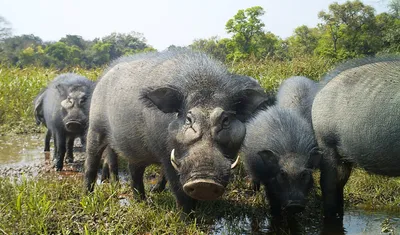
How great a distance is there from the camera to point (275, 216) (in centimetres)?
516

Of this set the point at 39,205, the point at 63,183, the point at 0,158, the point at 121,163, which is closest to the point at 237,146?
the point at 39,205

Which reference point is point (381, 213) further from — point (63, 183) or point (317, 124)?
point (63, 183)

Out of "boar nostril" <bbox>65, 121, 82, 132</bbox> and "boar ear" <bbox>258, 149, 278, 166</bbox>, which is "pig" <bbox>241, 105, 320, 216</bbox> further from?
"boar nostril" <bbox>65, 121, 82, 132</bbox>

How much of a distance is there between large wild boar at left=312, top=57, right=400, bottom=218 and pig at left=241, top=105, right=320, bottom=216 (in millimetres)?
220

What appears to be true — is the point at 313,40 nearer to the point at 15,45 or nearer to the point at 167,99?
the point at 15,45

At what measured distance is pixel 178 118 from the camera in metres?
3.98

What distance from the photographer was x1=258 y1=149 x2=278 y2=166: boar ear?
16.6ft

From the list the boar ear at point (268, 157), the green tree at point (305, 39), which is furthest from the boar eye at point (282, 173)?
the green tree at point (305, 39)

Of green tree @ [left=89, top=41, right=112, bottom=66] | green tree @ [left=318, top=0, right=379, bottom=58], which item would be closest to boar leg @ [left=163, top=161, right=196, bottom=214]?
green tree @ [left=318, top=0, right=379, bottom=58]

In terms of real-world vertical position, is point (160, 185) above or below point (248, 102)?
below

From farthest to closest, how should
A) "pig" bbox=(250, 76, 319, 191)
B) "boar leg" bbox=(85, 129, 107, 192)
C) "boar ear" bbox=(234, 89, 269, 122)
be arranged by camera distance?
"pig" bbox=(250, 76, 319, 191), "boar leg" bbox=(85, 129, 107, 192), "boar ear" bbox=(234, 89, 269, 122)

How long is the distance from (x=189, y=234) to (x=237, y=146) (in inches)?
36.8

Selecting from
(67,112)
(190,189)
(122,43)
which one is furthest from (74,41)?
(190,189)

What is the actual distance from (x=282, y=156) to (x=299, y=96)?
6.34 ft
